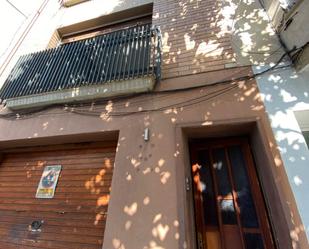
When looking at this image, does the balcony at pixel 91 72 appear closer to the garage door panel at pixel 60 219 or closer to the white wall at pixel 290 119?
the white wall at pixel 290 119

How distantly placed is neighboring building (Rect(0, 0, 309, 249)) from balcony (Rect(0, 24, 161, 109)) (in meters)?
0.03

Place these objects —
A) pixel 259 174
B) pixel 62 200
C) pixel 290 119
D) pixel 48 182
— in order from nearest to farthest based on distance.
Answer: pixel 290 119
pixel 259 174
pixel 62 200
pixel 48 182

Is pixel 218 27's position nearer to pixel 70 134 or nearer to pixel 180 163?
pixel 180 163

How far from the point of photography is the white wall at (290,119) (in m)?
2.53

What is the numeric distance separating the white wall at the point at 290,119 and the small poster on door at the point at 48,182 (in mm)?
3919

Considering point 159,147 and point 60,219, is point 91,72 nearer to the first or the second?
point 159,147

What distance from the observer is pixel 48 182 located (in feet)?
13.1

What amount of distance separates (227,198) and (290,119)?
4.89 feet

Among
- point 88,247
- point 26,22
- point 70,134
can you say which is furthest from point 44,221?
point 26,22

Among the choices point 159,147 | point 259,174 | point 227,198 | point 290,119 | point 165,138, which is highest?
point 290,119

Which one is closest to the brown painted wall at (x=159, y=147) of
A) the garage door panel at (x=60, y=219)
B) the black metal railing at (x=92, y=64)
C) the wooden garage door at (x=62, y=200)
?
the wooden garage door at (x=62, y=200)

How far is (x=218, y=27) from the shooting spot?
13.8 feet

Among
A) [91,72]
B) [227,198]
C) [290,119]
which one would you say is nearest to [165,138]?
[227,198]

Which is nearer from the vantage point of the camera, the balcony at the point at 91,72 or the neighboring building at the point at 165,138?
the neighboring building at the point at 165,138
